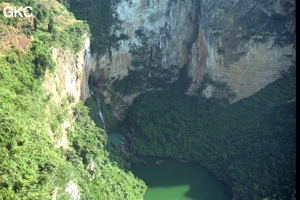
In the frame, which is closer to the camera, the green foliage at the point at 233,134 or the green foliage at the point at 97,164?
the green foliage at the point at 97,164

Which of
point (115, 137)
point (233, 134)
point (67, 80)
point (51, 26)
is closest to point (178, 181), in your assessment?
point (233, 134)

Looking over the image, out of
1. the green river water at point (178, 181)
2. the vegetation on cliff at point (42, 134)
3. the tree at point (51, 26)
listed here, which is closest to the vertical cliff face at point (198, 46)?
the vegetation on cliff at point (42, 134)

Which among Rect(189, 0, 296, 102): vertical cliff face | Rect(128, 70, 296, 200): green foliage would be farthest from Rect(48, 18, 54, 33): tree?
Rect(189, 0, 296, 102): vertical cliff face

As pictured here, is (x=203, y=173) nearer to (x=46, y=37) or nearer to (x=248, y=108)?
(x=248, y=108)

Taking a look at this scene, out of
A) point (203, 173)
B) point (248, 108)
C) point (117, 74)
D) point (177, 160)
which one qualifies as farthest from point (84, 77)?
point (248, 108)

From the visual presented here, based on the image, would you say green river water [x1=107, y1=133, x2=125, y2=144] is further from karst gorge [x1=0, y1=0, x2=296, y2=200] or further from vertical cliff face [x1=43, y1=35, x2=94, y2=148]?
vertical cliff face [x1=43, y1=35, x2=94, y2=148]
